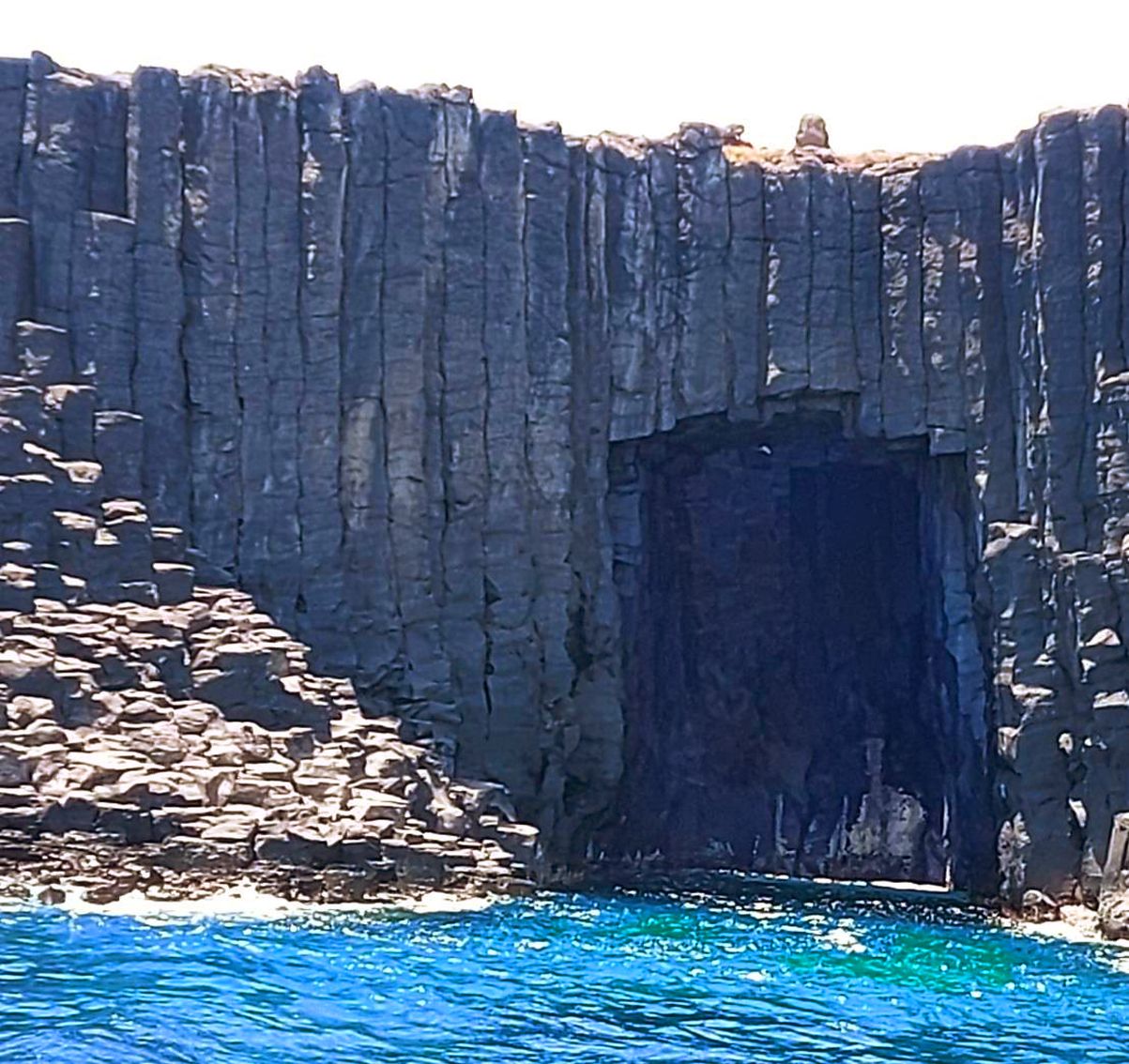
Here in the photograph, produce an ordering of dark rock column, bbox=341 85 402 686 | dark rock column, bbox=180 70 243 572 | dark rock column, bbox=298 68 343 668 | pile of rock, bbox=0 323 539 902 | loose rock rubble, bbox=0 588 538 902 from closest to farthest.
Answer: loose rock rubble, bbox=0 588 538 902, pile of rock, bbox=0 323 539 902, dark rock column, bbox=298 68 343 668, dark rock column, bbox=341 85 402 686, dark rock column, bbox=180 70 243 572

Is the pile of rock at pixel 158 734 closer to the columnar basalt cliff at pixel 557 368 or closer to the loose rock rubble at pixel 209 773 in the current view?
the loose rock rubble at pixel 209 773

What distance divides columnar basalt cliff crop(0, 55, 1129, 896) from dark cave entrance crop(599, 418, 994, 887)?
18.1 feet

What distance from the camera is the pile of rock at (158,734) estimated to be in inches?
1129

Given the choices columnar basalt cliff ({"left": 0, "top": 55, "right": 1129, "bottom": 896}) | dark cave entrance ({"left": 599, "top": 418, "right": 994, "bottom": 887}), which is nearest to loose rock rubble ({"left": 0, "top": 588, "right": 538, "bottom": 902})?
columnar basalt cliff ({"left": 0, "top": 55, "right": 1129, "bottom": 896})

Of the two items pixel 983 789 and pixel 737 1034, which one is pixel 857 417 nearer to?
pixel 983 789

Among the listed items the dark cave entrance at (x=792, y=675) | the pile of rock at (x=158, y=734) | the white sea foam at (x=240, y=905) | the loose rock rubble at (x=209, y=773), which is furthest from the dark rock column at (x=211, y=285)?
the dark cave entrance at (x=792, y=675)

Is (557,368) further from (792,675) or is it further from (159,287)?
(792,675)

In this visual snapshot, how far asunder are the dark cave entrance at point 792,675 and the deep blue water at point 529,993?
1510 centimetres

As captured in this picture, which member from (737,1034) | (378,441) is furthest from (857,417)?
(737,1034)

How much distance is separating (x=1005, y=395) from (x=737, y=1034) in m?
19.9

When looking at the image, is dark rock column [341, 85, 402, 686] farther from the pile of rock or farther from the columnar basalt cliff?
the pile of rock

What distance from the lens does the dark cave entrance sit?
4447 cm

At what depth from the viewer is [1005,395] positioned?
35969 mm

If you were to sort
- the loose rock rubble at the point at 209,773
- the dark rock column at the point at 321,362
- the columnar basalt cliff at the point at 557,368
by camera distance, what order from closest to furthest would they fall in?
the loose rock rubble at the point at 209,773 < the columnar basalt cliff at the point at 557,368 < the dark rock column at the point at 321,362
